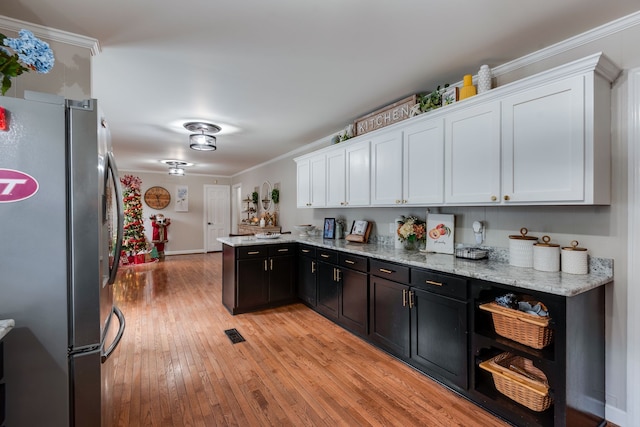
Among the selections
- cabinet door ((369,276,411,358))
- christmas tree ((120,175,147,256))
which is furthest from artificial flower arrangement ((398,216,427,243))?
christmas tree ((120,175,147,256))

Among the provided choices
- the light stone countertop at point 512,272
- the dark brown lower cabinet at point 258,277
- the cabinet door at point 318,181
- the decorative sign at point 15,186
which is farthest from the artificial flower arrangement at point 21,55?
the cabinet door at point 318,181

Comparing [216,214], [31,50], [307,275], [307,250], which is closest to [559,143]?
[31,50]

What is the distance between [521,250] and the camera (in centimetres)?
217

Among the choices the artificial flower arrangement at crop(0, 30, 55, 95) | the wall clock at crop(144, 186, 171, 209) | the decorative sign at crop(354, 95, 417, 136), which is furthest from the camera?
the wall clock at crop(144, 186, 171, 209)

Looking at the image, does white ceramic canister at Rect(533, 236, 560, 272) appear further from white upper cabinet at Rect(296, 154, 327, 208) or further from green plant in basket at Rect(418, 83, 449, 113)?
white upper cabinet at Rect(296, 154, 327, 208)

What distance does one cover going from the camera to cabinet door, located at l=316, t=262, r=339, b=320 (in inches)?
134

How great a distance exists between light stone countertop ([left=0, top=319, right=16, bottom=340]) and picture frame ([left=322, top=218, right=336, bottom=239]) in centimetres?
347

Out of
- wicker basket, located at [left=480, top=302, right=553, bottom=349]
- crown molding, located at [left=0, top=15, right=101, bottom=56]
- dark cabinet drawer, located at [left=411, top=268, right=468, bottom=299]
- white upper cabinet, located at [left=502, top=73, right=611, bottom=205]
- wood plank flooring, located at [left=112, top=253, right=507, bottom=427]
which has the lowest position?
wood plank flooring, located at [left=112, top=253, right=507, bottom=427]

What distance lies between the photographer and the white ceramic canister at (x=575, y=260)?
6.29 feet

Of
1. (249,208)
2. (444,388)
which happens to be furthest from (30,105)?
(249,208)

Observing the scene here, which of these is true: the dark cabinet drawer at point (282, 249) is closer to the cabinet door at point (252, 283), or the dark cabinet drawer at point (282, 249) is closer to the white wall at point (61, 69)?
the cabinet door at point (252, 283)

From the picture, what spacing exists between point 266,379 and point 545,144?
259 cm

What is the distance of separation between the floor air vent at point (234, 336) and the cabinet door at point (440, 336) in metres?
1.68

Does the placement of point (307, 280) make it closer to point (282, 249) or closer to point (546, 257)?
point (282, 249)
